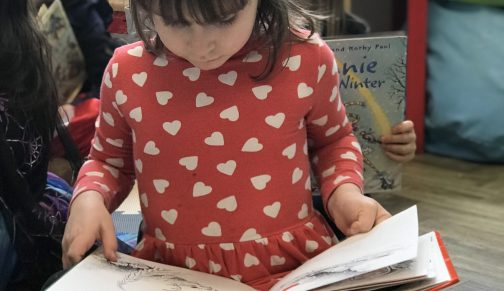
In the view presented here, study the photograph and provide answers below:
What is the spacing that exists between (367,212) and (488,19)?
4.27ft

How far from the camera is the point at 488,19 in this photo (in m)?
1.91

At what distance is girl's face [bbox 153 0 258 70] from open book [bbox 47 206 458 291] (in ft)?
0.74

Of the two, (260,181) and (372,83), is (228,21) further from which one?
(372,83)

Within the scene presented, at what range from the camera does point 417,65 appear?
195 cm

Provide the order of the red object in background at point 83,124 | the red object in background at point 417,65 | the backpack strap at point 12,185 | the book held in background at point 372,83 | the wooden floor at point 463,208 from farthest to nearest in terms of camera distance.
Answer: the red object in background at point 417,65
the red object in background at point 83,124
the wooden floor at point 463,208
the book held in background at point 372,83
the backpack strap at point 12,185

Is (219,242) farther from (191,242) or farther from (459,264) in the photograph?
(459,264)

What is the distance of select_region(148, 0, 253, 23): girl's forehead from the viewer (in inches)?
27.4

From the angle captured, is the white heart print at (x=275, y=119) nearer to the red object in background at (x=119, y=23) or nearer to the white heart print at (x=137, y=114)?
the white heart print at (x=137, y=114)

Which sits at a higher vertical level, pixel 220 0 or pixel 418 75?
pixel 220 0

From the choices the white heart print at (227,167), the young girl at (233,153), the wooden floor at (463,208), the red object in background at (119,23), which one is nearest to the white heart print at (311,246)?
the young girl at (233,153)

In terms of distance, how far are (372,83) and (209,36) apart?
41 centimetres

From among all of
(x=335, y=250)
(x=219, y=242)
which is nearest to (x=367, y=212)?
(x=335, y=250)

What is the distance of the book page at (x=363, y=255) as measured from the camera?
0.67 metres

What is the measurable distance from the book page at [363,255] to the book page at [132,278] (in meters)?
0.07
